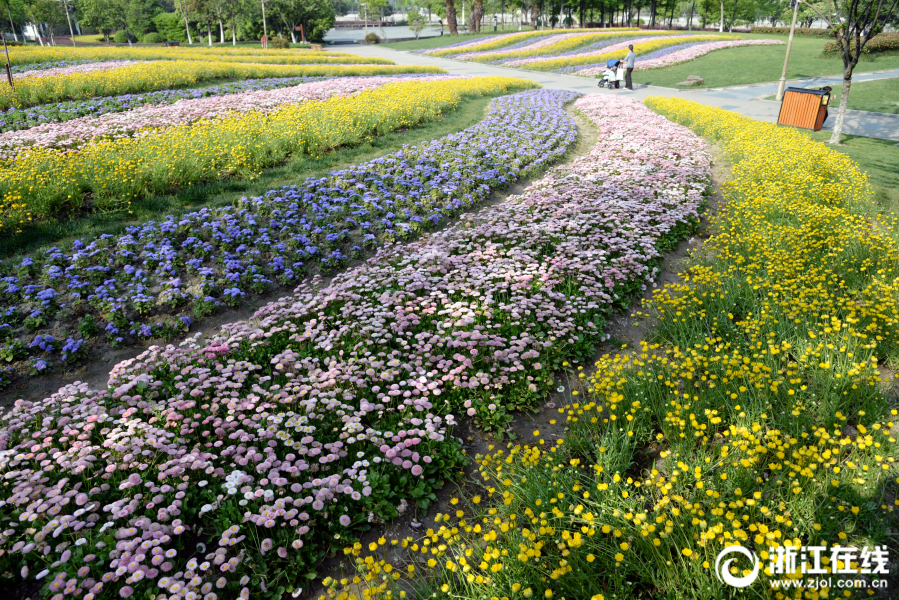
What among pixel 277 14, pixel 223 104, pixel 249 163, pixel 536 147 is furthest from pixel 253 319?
pixel 277 14

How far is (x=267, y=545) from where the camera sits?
3.22 meters

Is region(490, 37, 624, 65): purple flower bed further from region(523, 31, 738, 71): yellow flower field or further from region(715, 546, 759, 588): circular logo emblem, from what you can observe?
region(715, 546, 759, 588): circular logo emblem

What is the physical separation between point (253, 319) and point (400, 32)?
300ft

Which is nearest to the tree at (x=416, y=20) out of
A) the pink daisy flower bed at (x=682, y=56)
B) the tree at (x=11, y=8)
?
the pink daisy flower bed at (x=682, y=56)

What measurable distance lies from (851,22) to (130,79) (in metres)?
22.9

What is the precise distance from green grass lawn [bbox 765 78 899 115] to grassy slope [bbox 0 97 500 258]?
16.8m

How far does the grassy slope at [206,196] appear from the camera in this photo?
744 cm

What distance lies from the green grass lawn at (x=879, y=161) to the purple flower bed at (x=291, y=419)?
5795mm

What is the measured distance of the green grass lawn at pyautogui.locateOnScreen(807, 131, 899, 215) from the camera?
30.6 feet

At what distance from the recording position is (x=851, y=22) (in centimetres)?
1217

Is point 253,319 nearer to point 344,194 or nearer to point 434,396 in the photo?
point 434,396

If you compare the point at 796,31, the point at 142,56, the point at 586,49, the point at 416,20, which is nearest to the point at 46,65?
the point at 142,56

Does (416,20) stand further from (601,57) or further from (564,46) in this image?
(601,57)

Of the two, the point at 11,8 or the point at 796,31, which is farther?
the point at 796,31
